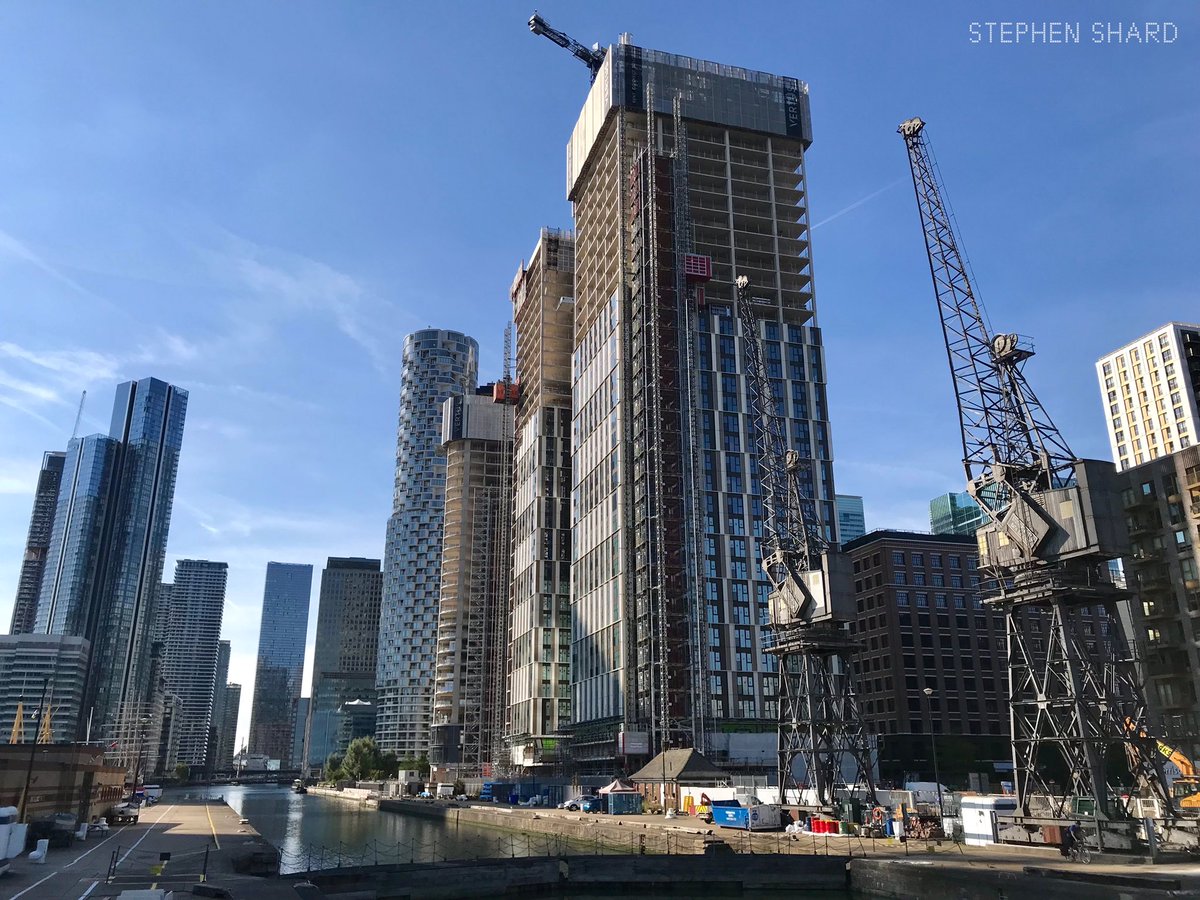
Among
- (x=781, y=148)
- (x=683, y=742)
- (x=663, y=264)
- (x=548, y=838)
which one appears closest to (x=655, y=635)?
(x=683, y=742)

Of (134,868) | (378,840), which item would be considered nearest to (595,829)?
(378,840)

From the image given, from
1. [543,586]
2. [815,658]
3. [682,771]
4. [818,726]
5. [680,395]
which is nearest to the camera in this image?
[818,726]

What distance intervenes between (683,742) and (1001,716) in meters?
60.8

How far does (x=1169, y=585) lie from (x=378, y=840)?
88584mm

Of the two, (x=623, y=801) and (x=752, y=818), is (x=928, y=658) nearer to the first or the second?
(x=623, y=801)

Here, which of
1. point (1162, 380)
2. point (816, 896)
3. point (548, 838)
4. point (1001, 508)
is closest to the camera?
point (816, 896)

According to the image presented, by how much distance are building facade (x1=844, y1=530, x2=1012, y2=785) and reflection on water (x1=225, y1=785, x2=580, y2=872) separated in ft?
240

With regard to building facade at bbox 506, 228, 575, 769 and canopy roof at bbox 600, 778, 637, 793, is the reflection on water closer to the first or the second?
canopy roof at bbox 600, 778, 637, 793

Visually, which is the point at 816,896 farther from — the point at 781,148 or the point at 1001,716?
the point at 781,148

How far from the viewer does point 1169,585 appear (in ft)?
307

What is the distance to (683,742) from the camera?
12712cm

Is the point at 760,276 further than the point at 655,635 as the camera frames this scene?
Yes

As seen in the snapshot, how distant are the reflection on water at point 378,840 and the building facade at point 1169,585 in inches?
2516

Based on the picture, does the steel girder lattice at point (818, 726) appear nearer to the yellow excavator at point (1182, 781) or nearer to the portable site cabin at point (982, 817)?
the portable site cabin at point (982, 817)
